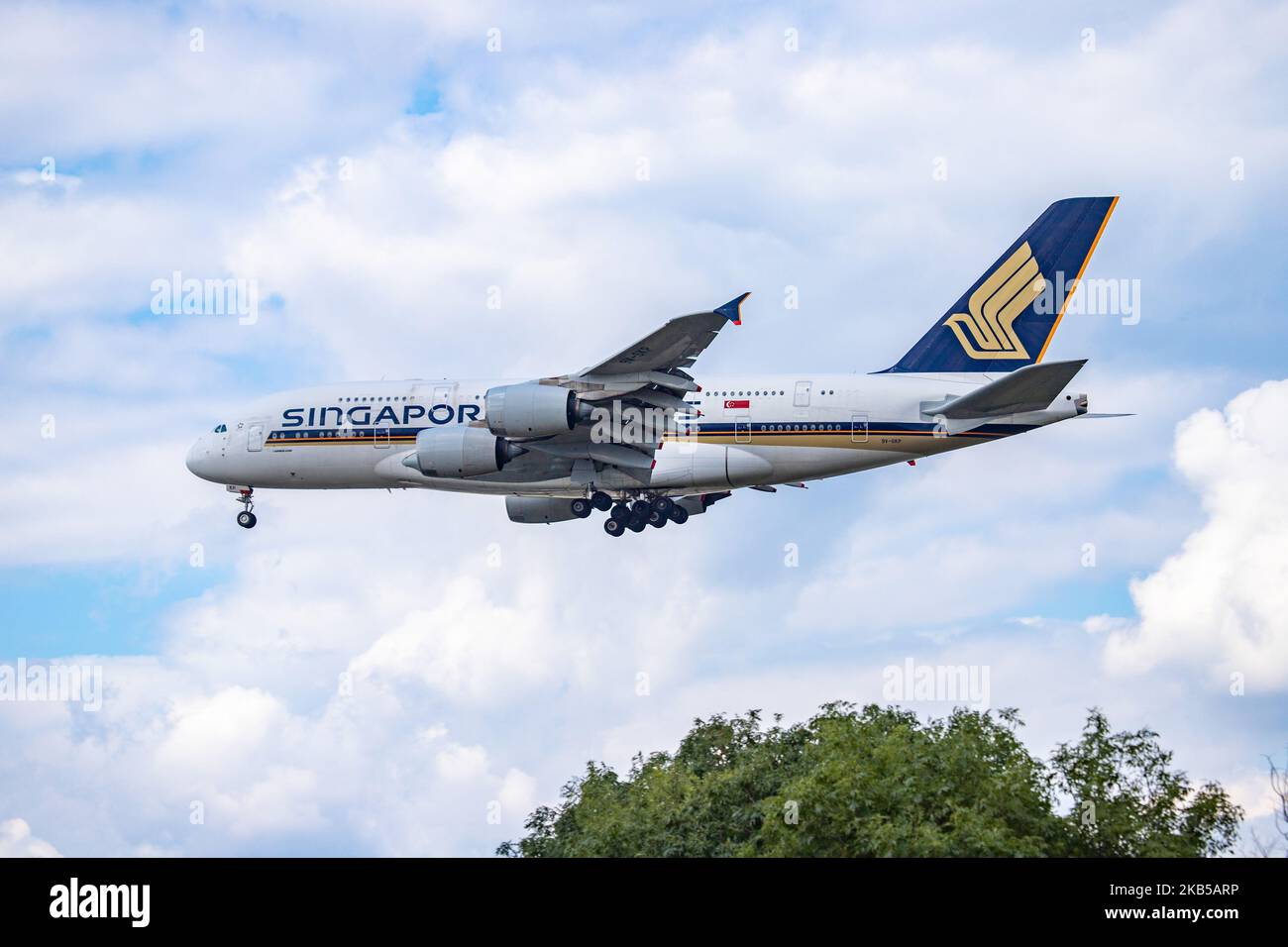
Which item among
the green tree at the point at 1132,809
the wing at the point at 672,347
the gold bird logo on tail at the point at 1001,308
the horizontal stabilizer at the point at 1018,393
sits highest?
the gold bird logo on tail at the point at 1001,308

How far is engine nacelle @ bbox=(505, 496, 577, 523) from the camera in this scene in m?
52.1

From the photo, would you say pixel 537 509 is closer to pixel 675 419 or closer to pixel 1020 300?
pixel 675 419

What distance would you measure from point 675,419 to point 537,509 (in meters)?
8.75

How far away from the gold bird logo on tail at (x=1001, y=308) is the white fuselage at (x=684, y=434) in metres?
1.96

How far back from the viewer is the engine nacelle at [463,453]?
45031 mm

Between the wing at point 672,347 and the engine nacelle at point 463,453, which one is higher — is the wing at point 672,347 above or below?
above

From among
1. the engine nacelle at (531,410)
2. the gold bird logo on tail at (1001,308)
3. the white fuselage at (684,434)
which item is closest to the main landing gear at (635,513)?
the white fuselage at (684,434)

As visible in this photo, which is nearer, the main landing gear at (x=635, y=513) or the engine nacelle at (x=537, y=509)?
the main landing gear at (x=635, y=513)

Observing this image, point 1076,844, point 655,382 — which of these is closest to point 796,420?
point 655,382

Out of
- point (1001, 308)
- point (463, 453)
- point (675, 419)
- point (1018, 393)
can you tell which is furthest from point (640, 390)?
point (1001, 308)

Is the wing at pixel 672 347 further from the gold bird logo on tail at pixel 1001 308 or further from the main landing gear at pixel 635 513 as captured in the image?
the gold bird logo on tail at pixel 1001 308
